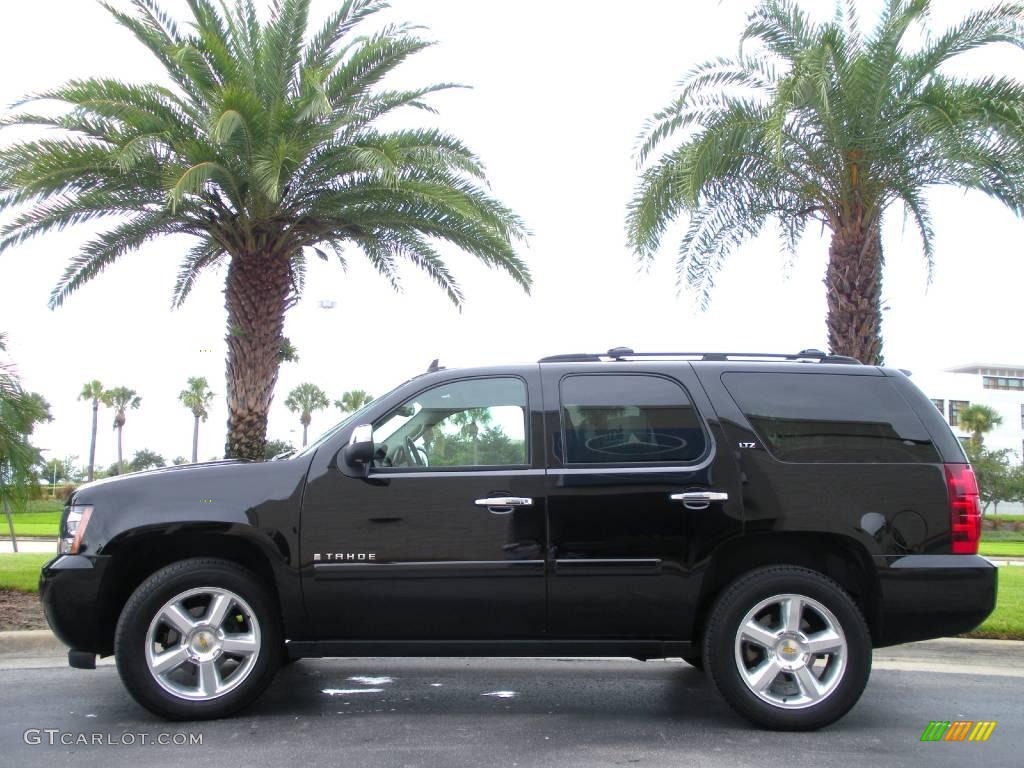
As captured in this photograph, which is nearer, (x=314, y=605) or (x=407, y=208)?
(x=314, y=605)

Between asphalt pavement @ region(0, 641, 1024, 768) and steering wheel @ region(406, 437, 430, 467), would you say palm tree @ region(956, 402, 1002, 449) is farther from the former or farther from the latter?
steering wheel @ region(406, 437, 430, 467)

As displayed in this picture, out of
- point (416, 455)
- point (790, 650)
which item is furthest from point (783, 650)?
point (416, 455)

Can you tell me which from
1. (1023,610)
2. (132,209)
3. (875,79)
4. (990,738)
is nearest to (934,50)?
(875,79)

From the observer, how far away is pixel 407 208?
1205 cm

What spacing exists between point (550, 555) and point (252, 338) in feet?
25.6

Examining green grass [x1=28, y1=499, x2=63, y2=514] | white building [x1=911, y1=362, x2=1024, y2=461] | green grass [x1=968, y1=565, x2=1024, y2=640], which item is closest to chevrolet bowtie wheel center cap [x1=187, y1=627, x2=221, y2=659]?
green grass [x1=968, y1=565, x2=1024, y2=640]

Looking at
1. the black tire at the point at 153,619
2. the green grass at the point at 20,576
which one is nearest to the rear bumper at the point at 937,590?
the black tire at the point at 153,619

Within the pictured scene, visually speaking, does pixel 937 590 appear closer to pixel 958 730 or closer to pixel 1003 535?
pixel 958 730

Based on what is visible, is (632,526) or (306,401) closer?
(632,526)

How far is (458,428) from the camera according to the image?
534cm

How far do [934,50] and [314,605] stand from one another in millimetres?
9937

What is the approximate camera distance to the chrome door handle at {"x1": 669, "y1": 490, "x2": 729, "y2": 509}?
5133 millimetres

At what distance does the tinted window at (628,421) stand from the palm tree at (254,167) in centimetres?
585

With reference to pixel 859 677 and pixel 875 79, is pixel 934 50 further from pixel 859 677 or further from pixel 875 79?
pixel 859 677
